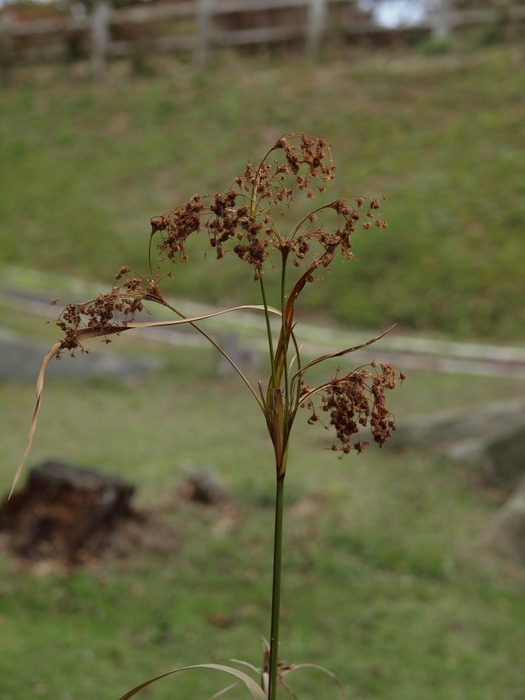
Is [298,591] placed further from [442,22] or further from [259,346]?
[442,22]

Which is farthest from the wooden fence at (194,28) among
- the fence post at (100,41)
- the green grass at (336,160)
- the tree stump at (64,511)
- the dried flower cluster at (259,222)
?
the dried flower cluster at (259,222)

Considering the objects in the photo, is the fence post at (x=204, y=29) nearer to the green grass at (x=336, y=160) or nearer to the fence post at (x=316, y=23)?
the green grass at (x=336, y=160)

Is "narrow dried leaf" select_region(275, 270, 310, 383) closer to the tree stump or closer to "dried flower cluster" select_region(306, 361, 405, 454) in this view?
"dried flower cluster" select_region(306, 361, 405, 454)

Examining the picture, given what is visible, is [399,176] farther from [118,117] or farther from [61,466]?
[61,466]

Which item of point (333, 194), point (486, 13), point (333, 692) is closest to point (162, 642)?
point (333, 692)

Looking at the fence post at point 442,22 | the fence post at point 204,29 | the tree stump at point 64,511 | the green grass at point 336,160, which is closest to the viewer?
the tree stump at point 64,511

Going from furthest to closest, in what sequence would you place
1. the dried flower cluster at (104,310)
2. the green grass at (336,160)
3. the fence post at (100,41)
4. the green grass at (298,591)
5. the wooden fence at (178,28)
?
the fence post at (100,41), the wooden fence at (178,28), the green grass at (336,160), the green grass at (298,591), the dried flower cluster at (104,310)
